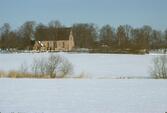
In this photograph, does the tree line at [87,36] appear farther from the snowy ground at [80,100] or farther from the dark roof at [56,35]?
the snowy ground at [80,100]

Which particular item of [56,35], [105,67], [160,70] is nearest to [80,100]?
[160,70]

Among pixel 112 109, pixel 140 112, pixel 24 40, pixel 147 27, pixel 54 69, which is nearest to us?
pixel 140 112

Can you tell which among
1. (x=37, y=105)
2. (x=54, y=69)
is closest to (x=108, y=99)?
(x=37, y=105)

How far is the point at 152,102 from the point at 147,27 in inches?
3646

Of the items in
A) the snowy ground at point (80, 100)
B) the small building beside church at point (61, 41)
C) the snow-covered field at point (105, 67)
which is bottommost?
the snowy ground at point (80, 100)

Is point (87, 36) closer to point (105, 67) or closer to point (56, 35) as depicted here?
point (56, 35)

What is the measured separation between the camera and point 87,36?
336ft

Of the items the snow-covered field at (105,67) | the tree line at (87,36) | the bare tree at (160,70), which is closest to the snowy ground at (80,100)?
the bare tree at (160,70)

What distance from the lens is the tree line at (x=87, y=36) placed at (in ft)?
300

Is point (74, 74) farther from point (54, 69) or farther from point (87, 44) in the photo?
point (87, 44)

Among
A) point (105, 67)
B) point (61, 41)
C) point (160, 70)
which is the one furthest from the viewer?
point (61, 41)

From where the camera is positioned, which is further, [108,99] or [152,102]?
[108,99]

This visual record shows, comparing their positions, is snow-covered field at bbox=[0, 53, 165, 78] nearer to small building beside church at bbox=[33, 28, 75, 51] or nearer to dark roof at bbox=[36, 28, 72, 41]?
small building beside church at bbox=[33, 28, 75, 51]

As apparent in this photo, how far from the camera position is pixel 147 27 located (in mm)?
103312
